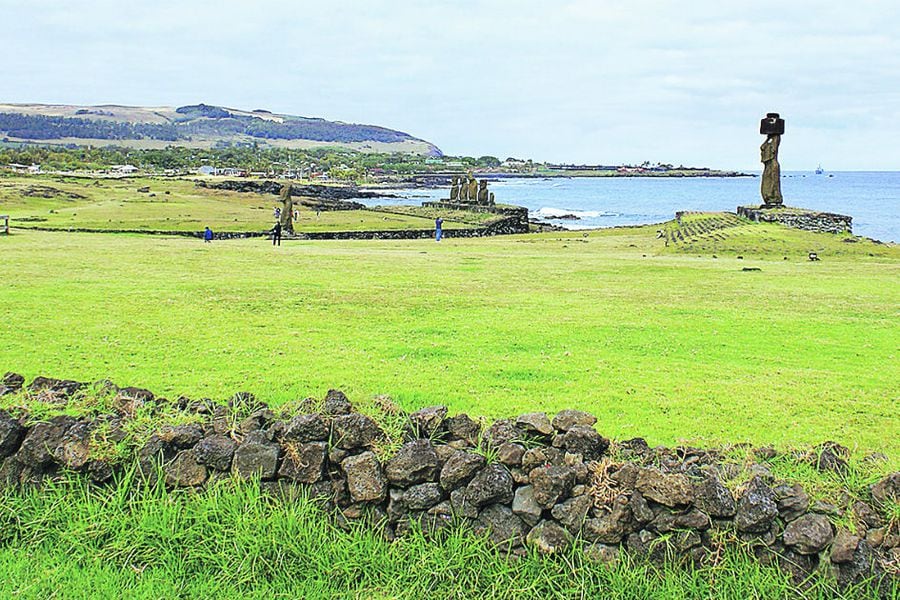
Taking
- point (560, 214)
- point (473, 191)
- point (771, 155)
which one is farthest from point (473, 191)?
point (560, 214)

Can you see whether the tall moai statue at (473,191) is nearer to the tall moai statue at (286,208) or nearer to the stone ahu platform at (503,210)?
the stone ahu platform at (503,210)

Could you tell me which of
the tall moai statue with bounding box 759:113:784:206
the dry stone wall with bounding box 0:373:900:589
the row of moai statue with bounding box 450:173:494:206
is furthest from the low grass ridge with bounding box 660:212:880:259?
the row of moai statue with bounding box 450:173:494:206

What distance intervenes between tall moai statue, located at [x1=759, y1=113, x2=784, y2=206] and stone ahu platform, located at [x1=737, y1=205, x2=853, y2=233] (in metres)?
3.06

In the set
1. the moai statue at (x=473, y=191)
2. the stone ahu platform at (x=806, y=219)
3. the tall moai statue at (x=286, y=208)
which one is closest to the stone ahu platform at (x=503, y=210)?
the moai statue at (x=473, y=191)

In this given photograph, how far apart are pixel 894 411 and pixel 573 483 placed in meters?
4.97

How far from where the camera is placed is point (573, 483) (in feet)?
16.7

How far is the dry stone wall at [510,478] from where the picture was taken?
4.79 m

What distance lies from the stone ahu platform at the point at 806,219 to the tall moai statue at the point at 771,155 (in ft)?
10.0

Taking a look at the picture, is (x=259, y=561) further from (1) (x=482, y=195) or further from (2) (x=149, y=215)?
(1) (x=482, y=195)

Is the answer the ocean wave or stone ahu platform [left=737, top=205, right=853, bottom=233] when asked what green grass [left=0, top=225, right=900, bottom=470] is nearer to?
stone ahu platform [left=737, top=205, right=853, bottom=233]

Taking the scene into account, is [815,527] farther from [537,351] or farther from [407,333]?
[407,333]

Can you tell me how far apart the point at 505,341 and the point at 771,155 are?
39.0 metres

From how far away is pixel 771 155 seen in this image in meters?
44.2

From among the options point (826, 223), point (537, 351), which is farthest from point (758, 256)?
point (537, 351)
